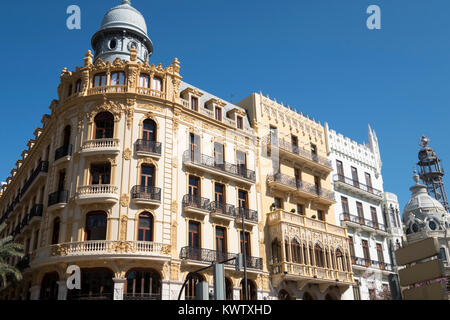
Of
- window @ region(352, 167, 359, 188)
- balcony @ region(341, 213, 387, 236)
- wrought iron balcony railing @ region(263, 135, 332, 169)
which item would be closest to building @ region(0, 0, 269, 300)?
wrought iron balcony railing @ region(263, 135, 332, 169)

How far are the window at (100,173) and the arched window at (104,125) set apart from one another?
7.28 ft

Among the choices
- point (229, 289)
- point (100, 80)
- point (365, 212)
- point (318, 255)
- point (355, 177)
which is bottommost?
point (229, 289)

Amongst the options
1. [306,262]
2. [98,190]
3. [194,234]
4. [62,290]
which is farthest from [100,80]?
[306,262]

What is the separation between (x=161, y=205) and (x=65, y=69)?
14763 millimetres

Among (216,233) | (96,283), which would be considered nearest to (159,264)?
(96,283)

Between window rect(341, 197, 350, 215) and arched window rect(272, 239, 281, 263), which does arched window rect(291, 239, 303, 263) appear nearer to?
arched window rect(272, 239, 281, 263)

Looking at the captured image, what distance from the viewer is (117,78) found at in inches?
1342

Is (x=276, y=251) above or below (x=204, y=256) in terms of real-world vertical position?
above

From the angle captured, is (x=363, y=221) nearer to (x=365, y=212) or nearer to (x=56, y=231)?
(x=365, y=212)

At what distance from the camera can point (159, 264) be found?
29.3m

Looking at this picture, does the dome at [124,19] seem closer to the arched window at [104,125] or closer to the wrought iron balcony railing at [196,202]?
the arched window at [104,125]

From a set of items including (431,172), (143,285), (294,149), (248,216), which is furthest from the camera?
(431,172)

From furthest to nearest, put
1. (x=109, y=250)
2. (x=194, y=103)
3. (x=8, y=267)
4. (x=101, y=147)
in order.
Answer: (x=194, y=103)
(x=101, y=147)
(x=8, y=267)
(x=109, y=250)

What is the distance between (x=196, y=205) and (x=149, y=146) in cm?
561
